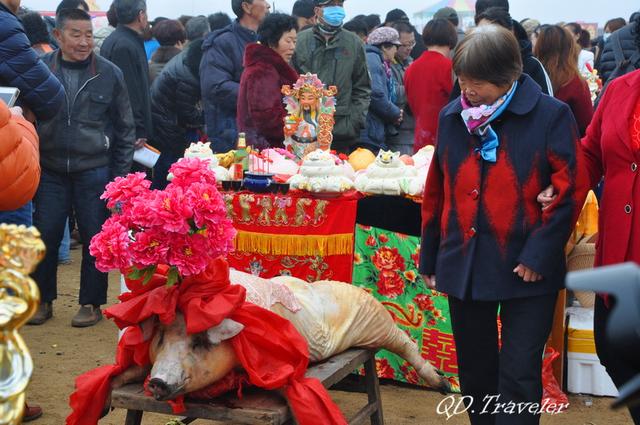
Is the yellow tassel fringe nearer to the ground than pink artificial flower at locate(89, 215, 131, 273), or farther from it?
nearer to the ground

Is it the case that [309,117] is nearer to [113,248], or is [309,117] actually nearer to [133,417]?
[133,417]

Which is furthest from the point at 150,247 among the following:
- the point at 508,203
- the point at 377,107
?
the point at 377,107

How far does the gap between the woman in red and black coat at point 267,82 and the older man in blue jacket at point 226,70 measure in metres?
0.70

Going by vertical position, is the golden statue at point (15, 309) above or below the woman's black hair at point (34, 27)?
below

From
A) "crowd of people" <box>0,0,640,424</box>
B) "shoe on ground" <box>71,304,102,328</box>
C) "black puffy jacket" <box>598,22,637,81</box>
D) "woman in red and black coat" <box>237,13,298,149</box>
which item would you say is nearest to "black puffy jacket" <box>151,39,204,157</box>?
"crowd of people" <box>0,0,640,424</box>

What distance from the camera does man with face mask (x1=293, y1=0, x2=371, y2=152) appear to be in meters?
7.09

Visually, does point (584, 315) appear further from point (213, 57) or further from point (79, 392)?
point (213, 57)

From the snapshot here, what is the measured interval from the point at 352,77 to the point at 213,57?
43.4 inches

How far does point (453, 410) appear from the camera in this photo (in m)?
4.84

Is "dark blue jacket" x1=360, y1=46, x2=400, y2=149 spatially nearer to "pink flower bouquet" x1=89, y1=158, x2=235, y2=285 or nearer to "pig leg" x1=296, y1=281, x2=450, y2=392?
"pig leg" x1=296, y1=281, x2=450, y2=392

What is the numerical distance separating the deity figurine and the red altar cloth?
2.51ft

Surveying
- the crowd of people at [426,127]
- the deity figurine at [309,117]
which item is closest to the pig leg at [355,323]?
the crowd of people at [426,127]

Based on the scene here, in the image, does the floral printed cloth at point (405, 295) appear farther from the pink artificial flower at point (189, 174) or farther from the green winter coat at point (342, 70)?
the green winter coat at point (342, 70)

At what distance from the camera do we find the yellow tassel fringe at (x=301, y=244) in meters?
5.06
